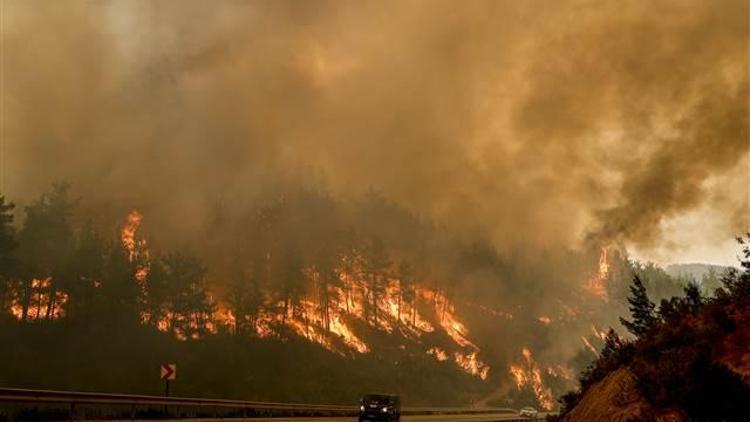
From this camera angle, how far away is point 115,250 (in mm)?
96062

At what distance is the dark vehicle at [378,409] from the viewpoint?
113 ft

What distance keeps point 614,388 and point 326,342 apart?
96405mm

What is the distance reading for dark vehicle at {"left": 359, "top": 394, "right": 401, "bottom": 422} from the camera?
113 ft

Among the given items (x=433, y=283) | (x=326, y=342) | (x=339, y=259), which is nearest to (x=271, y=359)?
(x=326, y=342)

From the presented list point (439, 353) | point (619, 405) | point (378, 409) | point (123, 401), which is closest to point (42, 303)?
point (378, 409)

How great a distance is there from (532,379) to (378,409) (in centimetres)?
10250

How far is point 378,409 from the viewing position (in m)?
34.6

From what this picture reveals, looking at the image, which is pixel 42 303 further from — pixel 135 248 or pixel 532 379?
pixel 532 379

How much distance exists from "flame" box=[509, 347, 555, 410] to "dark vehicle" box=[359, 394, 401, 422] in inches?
3644

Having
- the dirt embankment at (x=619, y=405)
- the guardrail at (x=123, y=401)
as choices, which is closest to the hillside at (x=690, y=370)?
the dirt embankment at (x=619, y=405)

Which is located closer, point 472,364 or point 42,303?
point 42,303

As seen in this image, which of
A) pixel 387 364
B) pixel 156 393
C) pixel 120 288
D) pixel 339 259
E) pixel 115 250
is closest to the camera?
pixel 156 393

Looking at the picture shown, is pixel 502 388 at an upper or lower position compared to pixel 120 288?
lower

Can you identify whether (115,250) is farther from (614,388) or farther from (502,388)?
(614,388)
